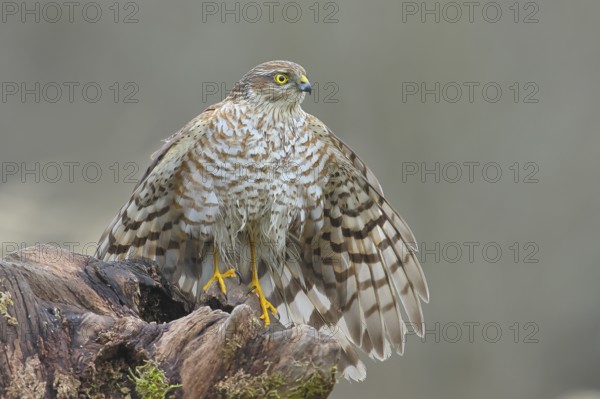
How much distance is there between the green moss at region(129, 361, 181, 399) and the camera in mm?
3203

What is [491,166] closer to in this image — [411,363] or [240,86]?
[411,363]

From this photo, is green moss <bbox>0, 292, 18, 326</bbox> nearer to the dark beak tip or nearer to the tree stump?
the tree stump

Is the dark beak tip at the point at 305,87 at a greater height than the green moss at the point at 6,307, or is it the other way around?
the dark beak tip at the point at 305,87

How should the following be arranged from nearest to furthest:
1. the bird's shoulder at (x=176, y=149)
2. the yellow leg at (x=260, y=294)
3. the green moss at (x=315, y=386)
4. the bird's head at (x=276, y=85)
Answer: the green moss at (x=315, y=386)
the bird's shoulder at (x=176, y=149)
the yellow leg at (x=260, y=294)
the bird's head at (x=276, y=85)

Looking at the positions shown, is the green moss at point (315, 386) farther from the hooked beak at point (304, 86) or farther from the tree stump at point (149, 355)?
the hooked beak at point (304, 86)

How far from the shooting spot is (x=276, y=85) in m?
5.06

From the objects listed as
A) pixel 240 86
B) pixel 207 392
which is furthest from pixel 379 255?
pixel 207 392

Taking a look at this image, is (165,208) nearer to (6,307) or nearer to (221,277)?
(221,277)

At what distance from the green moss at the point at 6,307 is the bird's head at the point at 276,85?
83.3 inches

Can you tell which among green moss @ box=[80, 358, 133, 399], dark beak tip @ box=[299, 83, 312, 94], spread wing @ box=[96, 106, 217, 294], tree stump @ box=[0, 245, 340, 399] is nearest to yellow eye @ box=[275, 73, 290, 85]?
dark beak tip @ box=[299, 83, 312, 94]

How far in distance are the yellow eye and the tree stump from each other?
1957mm

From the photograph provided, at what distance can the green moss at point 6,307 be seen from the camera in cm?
325

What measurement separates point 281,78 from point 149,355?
7.32ft

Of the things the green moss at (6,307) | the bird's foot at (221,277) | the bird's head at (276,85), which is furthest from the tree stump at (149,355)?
the bird's head at (276,85)
